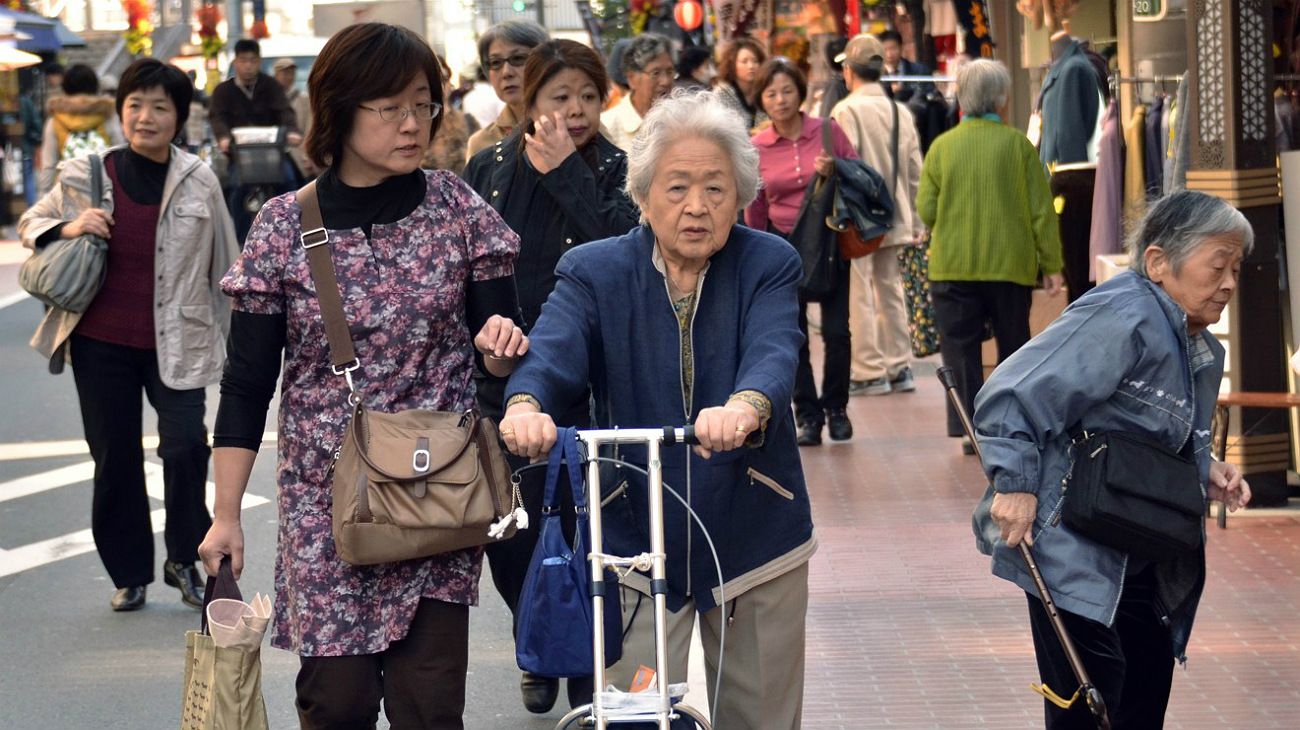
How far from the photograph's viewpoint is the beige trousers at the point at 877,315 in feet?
43.0

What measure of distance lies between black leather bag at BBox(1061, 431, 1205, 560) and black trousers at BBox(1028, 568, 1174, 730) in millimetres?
231

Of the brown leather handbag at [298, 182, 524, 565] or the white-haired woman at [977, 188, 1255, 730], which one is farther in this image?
the white-haired woman at [977, 188, 1255, 730]

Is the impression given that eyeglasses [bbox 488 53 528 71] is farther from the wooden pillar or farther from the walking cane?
the wooden pillar

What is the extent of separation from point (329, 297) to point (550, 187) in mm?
1742

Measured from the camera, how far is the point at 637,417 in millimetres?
4270

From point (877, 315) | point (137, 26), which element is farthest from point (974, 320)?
point (137, 26)

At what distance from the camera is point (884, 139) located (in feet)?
41.0

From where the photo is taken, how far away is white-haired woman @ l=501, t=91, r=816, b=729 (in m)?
4.21

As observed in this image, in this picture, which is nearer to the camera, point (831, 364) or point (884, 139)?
point (831, 364)

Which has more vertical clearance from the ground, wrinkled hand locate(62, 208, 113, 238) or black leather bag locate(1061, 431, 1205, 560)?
wrinkled hand locate(62, 208, 113, 238)

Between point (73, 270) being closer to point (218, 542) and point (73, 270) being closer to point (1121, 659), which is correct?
point (218, 542)

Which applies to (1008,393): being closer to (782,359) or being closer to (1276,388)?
(782,359)

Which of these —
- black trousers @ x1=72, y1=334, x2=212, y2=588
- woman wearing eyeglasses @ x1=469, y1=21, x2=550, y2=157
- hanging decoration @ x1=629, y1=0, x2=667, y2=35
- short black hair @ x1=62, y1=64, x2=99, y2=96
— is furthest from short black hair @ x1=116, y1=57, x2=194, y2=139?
hanging decoration @ x1=629, y1=0, x2=667, y2=35

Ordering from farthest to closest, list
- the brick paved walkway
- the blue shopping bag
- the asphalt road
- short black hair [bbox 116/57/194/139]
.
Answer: short black hair [bbox 116/57/194/139]
the asphalt road
the brick paved walkway
the blue shopping bag
